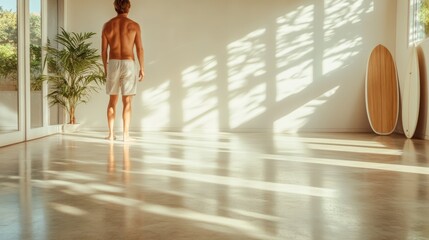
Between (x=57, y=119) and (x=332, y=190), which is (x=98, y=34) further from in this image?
(x=332, y=190)

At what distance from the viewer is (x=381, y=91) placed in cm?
654

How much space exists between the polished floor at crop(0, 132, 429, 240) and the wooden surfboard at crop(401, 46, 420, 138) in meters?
2.03

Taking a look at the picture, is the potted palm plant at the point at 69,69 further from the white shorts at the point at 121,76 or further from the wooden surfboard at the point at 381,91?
the wooden surfboard at the point at 381,91

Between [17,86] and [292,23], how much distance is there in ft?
12.8

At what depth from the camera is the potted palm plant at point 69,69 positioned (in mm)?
6105

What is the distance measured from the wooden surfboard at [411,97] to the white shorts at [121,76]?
341 centimetres

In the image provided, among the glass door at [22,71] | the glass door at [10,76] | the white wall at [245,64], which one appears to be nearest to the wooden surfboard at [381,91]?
the white wall at [245,64]

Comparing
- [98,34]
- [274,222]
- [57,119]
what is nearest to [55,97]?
[57,119]

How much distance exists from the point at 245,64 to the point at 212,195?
4.94m

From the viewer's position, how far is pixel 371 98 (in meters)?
6.56

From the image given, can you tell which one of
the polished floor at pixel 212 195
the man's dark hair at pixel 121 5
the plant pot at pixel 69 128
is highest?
the man's dark hair at pixel 121 5

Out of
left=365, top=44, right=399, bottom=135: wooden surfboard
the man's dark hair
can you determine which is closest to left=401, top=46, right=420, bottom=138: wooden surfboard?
left=365, top=44, right=399, bottom=135: wooden surfboard

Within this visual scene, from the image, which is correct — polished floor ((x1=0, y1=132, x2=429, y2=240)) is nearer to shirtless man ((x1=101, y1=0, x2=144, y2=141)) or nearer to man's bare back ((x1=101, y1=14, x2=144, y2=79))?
shirtless man ((x1=101, y1=0, x2=144, y2=141))

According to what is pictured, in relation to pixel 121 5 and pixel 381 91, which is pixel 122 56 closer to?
pixel 121 5
